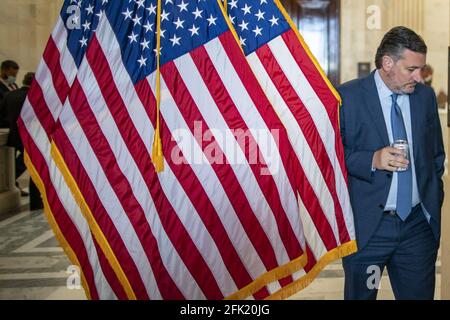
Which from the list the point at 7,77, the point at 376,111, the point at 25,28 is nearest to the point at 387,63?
the point at 376,111

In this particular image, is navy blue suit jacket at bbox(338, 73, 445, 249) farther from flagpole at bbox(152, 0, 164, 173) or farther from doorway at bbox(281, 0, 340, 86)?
doorway at bbox(281, 0, 340, 86)

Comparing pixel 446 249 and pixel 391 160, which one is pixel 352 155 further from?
pixel 446 249

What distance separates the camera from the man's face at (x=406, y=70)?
8.19ft

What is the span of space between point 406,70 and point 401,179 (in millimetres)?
519

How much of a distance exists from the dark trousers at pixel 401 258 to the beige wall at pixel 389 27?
31.0 ft

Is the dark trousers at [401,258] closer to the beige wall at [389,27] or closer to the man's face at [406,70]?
the man's face at [406,70]

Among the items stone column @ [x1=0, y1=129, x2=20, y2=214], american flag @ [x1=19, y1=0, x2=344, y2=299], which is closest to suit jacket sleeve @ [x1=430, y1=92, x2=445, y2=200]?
american flag @ [x1=19, y1=0, x2=344, y2=299]

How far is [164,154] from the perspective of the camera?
2.80 m

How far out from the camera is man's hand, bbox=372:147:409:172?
2.38 m

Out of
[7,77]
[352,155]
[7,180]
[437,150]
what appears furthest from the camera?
[7,77]

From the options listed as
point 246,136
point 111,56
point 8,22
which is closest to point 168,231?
point 246,136

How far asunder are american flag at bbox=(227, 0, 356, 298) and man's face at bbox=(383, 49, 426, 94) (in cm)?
35

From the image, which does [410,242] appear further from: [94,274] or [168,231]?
[94,274]

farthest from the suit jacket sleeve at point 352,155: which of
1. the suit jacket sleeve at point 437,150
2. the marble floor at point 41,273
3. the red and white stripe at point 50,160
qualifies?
the marble floor at point 41,273
